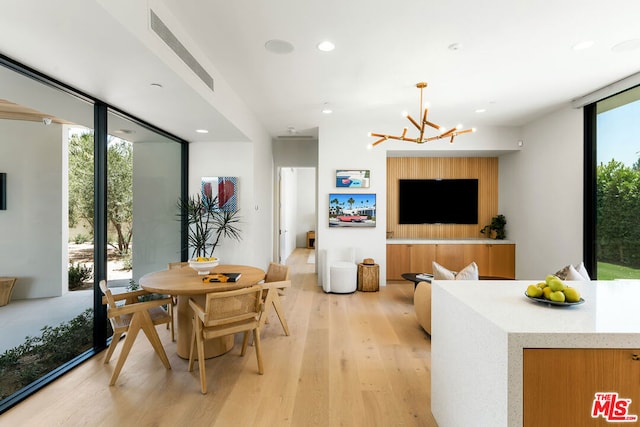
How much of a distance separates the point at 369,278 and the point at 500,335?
4129mm

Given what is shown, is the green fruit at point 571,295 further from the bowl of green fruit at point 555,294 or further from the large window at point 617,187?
the large window at point 617,187

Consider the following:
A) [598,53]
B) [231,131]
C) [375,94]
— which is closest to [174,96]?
[231,131]

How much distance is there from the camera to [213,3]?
2.19m

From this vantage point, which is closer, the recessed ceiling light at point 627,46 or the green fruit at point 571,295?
the green fruit at point 571,295

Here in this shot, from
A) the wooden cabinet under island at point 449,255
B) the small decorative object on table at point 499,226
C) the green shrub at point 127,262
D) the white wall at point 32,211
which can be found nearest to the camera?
the white wall at point 32,211

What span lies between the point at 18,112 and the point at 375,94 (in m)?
3.50

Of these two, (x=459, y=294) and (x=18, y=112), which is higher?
(x=18, y=112)

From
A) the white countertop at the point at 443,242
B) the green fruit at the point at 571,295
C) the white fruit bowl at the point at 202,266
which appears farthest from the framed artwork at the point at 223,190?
the green fruit at the point at 571,295

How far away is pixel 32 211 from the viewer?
240 centimetres

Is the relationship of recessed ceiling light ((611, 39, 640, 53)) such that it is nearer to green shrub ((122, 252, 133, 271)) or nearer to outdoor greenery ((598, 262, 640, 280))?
outdoor greenery ((598, 262, 640, 280))

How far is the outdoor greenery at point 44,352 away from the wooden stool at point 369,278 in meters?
3.78

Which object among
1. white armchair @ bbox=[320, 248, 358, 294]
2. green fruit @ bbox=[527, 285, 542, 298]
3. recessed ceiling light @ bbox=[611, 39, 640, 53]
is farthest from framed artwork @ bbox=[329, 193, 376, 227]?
green fruit @ bbox=[527, 285, 542, 298]

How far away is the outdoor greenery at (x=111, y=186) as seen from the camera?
2.81m

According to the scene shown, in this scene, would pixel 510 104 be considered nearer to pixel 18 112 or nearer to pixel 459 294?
pixel 459 294
